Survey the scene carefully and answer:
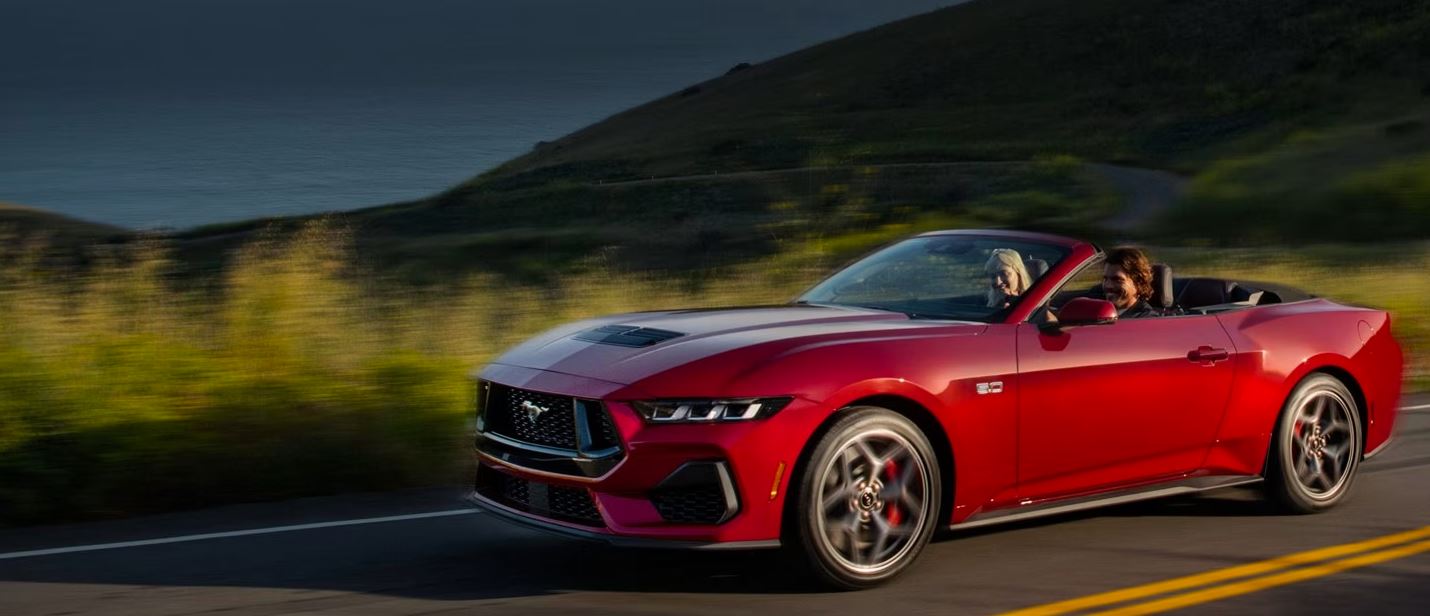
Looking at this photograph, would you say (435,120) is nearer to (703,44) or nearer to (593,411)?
(703,44)

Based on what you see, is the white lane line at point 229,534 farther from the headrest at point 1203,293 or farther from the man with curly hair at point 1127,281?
the headrest at point 1203,293

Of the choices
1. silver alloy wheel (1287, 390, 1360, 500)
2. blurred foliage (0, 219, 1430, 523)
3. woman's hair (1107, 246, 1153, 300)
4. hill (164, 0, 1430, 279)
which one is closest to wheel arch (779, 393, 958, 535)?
woman's hair (1107, 246, 1153, 300)

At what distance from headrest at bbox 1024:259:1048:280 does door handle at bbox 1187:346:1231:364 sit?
2.49 ft

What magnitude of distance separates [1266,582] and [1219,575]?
0.19 m

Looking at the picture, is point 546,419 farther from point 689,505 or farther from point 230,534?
point 230,534

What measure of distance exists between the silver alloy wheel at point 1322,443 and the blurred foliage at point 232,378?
4405mm

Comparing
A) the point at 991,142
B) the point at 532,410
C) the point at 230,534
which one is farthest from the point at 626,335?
the point at 991,142

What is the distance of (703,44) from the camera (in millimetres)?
181000

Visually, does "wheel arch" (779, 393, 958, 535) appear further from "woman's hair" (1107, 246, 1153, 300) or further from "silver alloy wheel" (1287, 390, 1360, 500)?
"silver alloy wheel" (1287, 390, 1360, 500)

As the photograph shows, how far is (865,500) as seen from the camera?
257 inches

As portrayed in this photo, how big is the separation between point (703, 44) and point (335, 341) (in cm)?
17270

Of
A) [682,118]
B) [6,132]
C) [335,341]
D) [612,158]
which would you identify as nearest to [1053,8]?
[682,118]

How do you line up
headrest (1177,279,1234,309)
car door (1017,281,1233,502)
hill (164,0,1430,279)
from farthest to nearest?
hill (164,0,1430,279) < headrest (1177,279,1234,309) < car door (1017,281,1233,502)

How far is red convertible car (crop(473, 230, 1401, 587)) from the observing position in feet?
20.5
